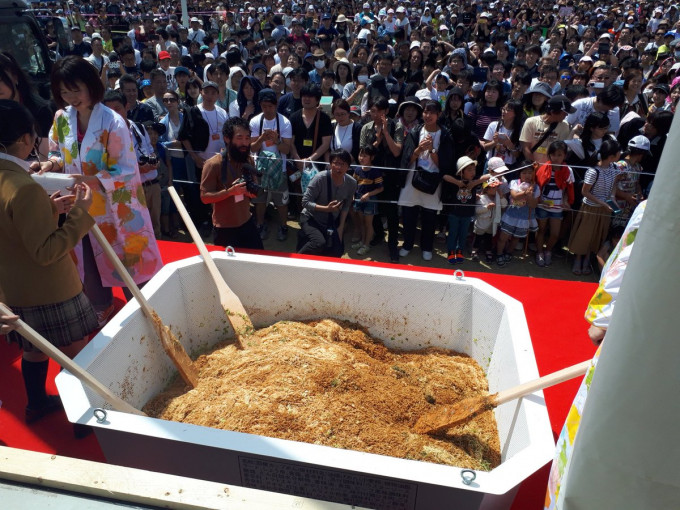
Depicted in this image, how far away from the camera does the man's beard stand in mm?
3880

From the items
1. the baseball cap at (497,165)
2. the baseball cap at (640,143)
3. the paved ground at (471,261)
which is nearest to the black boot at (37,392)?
the paved ground at (471,261)

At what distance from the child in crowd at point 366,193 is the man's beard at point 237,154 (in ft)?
4.68

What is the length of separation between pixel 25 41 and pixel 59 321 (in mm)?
5608

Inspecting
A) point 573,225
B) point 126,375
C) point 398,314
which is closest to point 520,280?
point 398,314

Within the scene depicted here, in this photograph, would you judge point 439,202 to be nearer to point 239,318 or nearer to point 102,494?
point 239,318

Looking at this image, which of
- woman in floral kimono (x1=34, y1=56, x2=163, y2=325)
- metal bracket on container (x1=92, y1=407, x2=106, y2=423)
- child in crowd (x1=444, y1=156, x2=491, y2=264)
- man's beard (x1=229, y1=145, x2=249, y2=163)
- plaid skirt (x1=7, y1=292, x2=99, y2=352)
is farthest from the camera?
child in crowd (x1=444, y1=156, x2=491, y2=264)

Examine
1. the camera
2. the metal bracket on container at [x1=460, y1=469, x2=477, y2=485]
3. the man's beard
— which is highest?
the man's beard

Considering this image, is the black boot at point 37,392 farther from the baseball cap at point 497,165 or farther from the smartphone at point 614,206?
the smartphone at point 614,206

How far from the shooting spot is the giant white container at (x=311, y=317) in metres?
1.85

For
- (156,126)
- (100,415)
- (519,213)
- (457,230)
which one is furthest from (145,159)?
(519,213)

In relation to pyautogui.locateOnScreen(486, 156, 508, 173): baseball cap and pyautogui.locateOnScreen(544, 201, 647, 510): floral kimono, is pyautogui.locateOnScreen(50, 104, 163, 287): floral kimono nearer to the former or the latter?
pyautogui.locateOnScreen(544, 201, 647, 510): floral kimono

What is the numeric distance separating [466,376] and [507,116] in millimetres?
→ 3343

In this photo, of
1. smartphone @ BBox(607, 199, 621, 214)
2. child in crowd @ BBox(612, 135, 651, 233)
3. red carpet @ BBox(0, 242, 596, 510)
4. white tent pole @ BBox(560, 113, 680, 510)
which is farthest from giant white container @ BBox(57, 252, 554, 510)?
child in crowd @ BBox(612, 135, 651, 233)

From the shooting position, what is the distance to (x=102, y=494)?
50.0 inches
